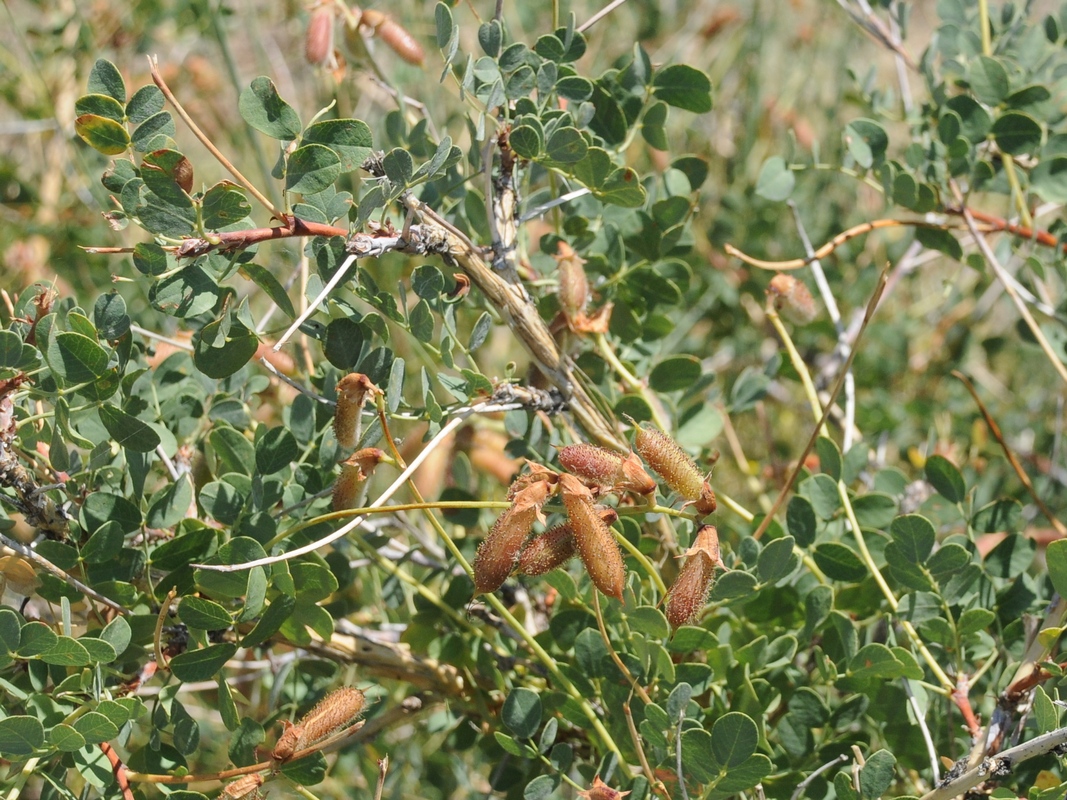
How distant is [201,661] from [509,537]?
291mm

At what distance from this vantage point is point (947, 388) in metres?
1.85

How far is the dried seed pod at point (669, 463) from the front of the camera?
0.72 meters

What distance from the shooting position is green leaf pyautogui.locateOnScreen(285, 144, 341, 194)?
72cm

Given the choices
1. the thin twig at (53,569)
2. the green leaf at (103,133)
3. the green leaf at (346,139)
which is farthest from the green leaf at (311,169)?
the thin twig at (53,569)

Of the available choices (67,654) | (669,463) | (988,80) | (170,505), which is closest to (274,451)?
(170,505)

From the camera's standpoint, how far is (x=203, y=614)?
770 mm

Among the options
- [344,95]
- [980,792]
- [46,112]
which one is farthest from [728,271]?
[46,112]

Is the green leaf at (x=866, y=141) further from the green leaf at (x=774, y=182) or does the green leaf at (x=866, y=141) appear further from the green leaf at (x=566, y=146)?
the green leaf at (x=566, y=146)

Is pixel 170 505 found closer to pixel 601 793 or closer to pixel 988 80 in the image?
pixel 601 793

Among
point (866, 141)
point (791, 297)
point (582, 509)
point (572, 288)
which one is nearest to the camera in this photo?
point (582, 509)

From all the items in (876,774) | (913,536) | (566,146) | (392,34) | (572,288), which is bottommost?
(876,774)

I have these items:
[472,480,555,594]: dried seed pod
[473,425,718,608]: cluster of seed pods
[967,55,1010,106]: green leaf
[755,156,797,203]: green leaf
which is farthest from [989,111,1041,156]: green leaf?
[472,480,555,594]: dried seed pod

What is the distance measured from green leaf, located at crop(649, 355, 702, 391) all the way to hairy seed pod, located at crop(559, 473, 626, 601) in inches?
15.7

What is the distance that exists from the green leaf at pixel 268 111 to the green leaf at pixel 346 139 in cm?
1
